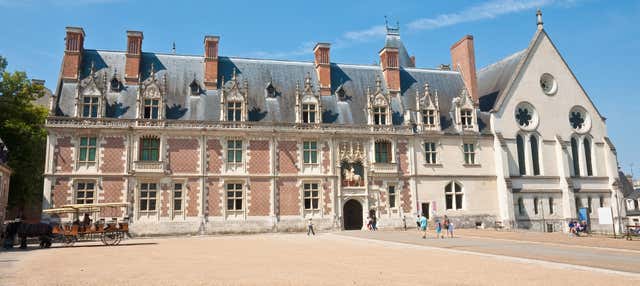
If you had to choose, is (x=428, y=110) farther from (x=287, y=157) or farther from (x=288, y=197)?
(x=288, y=197)

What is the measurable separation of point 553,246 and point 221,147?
2042 cm

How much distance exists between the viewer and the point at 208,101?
33.7m

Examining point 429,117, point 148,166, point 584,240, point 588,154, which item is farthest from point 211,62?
point 588,154

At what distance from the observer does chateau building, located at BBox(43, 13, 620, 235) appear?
30969 millimetres

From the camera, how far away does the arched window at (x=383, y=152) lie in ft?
115

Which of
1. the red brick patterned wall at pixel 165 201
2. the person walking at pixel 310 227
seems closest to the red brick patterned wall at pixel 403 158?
the person walking at pixel 310 227

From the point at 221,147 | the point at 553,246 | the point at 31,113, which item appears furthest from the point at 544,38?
the point at 31,113

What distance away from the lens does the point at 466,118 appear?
3744 centimetres

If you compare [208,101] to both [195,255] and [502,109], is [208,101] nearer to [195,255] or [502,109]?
[195,255]

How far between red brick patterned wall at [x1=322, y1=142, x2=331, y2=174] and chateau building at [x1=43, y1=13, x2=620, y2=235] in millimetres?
69

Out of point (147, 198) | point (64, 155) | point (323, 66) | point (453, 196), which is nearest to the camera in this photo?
point (64, 155)

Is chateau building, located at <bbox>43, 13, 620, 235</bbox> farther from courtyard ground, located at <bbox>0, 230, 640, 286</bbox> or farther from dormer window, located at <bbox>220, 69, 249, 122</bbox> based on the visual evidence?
courtyard ground, located at <bbox>0, 230, 640, 286</bbox>

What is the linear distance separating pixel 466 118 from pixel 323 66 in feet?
37.7

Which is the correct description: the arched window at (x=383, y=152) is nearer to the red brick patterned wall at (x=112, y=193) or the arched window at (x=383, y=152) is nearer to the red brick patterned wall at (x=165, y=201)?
the red brick patterned wall at (x=165, y=201)
